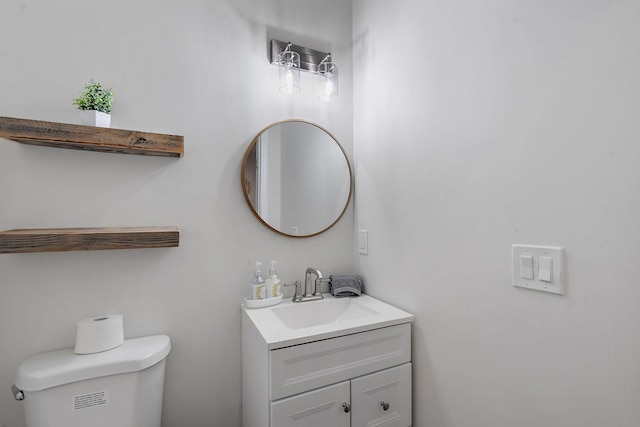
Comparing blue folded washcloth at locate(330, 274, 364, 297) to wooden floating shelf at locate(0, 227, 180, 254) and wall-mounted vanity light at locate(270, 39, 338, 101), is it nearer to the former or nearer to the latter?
wooden floating shelf at locate(0, 227, 180, 254)

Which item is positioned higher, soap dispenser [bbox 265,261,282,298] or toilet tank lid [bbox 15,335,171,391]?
soap dispenser [bbox 265,261,282,298]

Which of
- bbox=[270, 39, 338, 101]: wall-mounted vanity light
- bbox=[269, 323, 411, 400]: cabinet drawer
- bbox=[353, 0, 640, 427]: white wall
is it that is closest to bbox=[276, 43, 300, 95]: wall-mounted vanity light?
bbox=[270, 39, 338, 101]: wall-mounted vanity light

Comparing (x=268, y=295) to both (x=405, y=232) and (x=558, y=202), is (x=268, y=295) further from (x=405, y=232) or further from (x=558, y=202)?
(x=558, y=202)

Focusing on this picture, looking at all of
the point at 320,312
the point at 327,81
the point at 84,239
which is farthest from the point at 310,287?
the point at 327,81

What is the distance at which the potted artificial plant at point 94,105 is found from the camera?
1.12 meters

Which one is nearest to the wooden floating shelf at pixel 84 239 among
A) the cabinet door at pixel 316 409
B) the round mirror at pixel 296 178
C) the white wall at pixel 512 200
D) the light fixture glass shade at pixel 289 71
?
the round mirror at pixel 296 178

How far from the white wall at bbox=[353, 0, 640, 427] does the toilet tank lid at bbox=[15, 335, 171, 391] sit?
102cm

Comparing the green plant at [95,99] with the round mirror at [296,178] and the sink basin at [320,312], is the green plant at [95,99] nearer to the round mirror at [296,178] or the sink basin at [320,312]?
the round mirror at [296,178]

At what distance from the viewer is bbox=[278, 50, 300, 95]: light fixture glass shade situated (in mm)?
1495

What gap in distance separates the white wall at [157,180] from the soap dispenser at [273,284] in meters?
0.09

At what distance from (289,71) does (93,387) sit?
151 cm

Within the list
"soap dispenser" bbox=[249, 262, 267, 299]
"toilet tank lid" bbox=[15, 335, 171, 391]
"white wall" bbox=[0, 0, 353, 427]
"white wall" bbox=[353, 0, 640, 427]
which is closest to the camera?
"white wall" bbox=[353, 0, 640, 427]

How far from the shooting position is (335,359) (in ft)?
3.60

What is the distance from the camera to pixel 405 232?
1.33 meters
